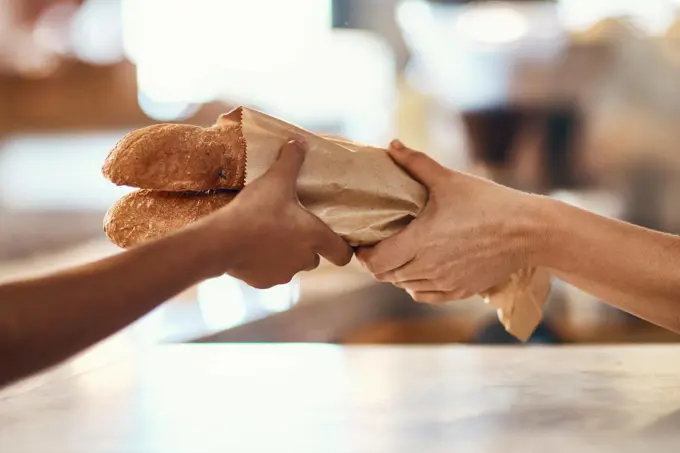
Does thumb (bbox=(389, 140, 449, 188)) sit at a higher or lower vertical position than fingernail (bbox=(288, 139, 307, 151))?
lower

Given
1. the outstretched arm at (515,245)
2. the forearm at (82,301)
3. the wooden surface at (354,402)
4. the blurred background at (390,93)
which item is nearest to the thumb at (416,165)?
the outstretched arm at (515,245)

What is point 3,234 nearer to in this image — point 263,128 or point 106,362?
point 106,362

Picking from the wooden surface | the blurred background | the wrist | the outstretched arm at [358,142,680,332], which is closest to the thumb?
the outstretched arm at [358,142,680,332]

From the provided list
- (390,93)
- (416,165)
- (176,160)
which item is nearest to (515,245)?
(416,165)

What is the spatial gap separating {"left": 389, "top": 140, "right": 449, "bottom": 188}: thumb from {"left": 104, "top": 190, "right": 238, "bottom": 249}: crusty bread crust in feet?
0.66

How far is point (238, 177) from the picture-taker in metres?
0.77

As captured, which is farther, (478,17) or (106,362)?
(478,17)

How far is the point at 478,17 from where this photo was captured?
8.38ft

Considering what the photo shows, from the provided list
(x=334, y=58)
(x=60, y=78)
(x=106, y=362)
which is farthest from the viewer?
(x=60, y=78)

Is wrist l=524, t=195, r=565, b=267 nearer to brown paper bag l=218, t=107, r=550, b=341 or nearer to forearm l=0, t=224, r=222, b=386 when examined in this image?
brown paper bag l=218, t=107, r=550, b=341

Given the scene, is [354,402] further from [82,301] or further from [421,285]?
[82,301]

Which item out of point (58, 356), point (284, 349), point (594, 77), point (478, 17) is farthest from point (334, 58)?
point (58, 356)

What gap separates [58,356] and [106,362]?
0.56 metres

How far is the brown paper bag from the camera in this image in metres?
0.78
